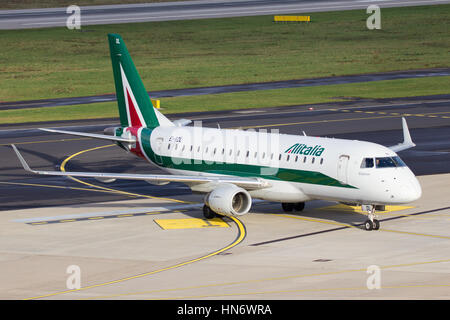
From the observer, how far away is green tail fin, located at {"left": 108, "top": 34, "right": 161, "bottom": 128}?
5412 cm

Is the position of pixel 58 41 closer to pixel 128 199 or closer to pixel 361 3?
pixel 361 3

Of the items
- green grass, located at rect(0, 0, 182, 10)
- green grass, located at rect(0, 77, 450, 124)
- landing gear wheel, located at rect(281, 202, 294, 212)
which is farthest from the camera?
green grass, located at rect(0, 0, 182, 10)

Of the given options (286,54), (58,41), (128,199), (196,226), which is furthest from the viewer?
(58,41)

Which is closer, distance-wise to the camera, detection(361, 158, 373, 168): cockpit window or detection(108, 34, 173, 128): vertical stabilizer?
detection(361, 158, 373, 168): cockpit window

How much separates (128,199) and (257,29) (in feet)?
333

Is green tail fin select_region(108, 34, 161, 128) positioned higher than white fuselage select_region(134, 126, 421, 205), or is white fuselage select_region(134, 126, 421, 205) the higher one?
green tail fin select_region(108, 34, 161, 128)

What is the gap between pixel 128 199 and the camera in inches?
2119

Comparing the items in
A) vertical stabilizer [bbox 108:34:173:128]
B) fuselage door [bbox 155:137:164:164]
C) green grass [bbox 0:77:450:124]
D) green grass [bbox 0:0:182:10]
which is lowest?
fuselage door [bbox 155:137:164:164]

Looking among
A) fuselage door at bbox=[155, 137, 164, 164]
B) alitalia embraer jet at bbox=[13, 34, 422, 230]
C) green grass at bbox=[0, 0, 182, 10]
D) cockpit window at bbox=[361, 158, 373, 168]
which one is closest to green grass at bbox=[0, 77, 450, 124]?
alitalia embraer jet at bbox=[13, 34, 422, 230]

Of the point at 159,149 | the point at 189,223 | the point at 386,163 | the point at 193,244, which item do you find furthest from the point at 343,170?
the point at 159,149

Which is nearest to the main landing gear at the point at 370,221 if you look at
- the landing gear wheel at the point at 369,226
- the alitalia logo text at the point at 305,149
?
the landing gear wheel at the point at 369,226

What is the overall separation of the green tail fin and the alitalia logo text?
10527mm

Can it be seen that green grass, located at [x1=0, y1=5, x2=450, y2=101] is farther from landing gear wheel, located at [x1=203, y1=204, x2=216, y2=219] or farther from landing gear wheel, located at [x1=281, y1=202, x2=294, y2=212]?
landing gear wheel, located at [x1=203, y1=204, x2=216, y2=219]
